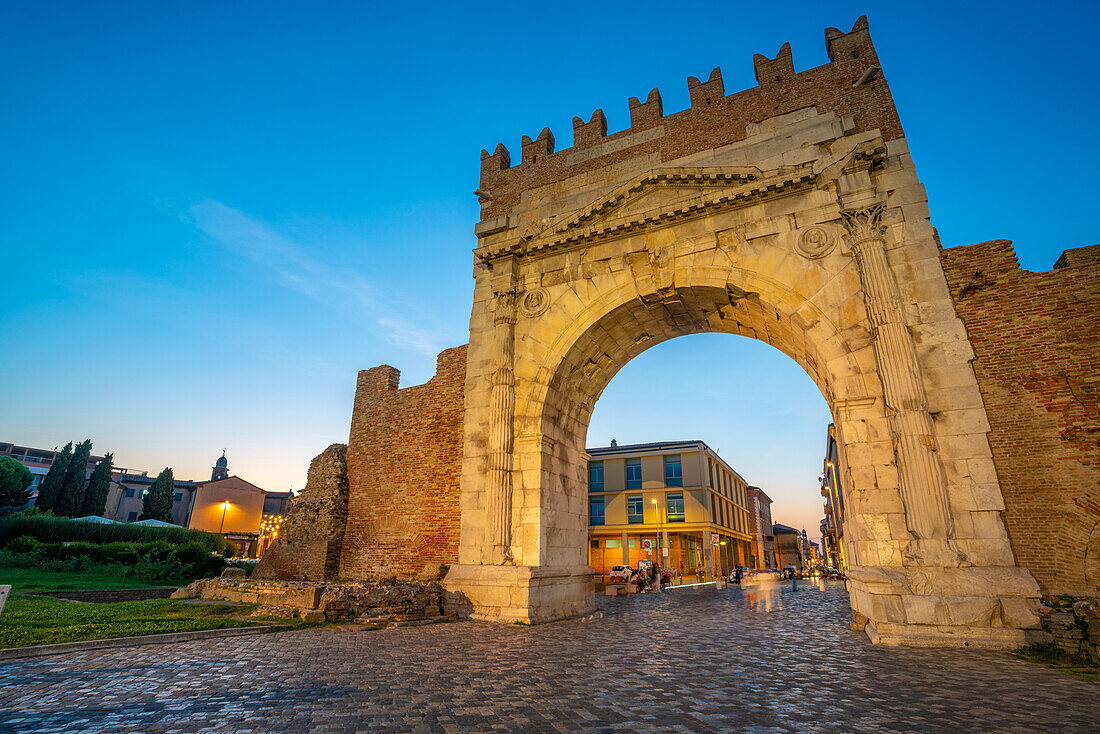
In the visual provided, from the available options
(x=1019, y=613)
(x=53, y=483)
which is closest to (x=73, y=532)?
(x=53, y=483)

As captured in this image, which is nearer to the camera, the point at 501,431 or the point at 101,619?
the point at 101,619

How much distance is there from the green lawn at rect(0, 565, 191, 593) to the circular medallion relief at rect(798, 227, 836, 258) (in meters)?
20.6

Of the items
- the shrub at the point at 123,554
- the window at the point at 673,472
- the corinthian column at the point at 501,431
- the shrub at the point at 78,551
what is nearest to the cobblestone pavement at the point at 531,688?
the corinthian column at the point at 501,431

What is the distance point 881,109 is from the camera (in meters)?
11.3

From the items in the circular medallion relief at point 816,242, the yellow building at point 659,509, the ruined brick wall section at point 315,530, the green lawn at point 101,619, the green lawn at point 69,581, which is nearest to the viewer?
the green lawn at point 101,619

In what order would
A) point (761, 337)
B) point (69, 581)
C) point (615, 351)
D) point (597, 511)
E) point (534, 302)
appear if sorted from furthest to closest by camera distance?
point (597, 511) < point (69, 581) < point (615, 351) < point (534, 302) < point (761, 337)

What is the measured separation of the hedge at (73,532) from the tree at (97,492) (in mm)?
23900

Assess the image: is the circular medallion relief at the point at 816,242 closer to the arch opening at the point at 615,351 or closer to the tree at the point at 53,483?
the arch opening at the point at 615,351

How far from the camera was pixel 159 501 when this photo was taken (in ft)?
168

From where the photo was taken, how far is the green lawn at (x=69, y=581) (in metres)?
15.0

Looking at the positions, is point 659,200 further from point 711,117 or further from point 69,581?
point 69,581

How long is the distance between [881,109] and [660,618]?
12.6 metres

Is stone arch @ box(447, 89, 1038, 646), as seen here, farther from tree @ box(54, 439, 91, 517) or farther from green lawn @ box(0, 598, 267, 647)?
tree @ box(54, 439, 91, 517)

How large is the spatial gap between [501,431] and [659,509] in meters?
32.6
